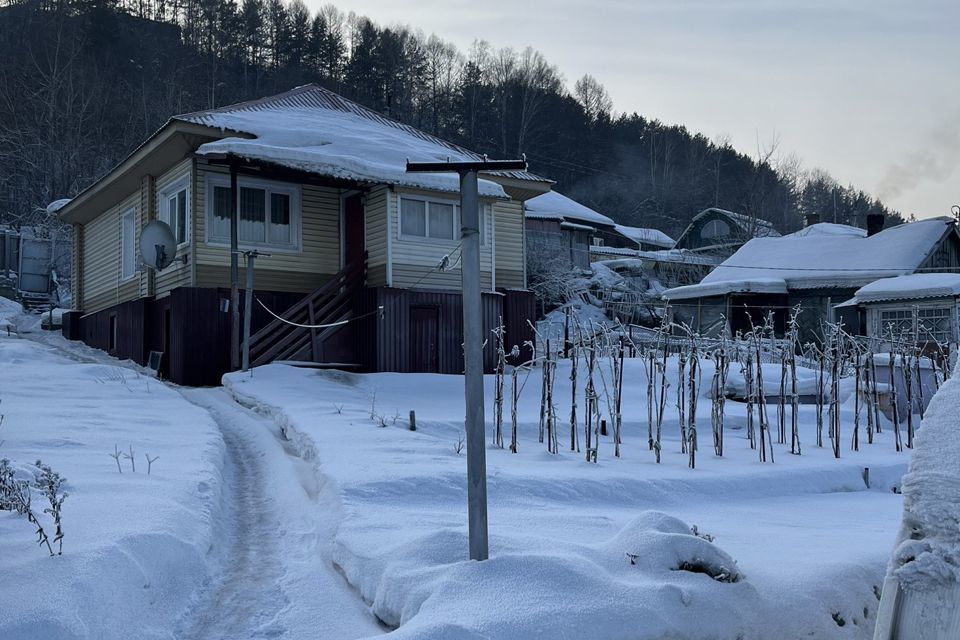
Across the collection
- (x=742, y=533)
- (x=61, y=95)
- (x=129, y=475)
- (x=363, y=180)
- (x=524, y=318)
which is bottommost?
(x=742, y=533)

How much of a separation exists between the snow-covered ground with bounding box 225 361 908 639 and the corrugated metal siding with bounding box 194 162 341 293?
222 inches

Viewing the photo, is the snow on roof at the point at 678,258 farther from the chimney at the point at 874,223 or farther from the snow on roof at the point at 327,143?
the snow on roof at the point at 327,143

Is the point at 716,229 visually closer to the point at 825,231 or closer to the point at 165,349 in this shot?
the point at 825,231

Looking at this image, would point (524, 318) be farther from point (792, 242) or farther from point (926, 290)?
point (792, 242)

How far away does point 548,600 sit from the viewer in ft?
13.2

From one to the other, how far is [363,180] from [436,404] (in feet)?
16.1

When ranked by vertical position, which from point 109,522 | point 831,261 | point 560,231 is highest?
point 560,231

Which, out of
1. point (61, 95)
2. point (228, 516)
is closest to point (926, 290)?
point (228, 516)

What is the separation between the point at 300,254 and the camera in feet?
58.0

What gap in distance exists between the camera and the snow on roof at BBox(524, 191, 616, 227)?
145 feet

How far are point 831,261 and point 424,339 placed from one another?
68.9 feet

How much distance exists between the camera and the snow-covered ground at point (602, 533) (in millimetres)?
4094

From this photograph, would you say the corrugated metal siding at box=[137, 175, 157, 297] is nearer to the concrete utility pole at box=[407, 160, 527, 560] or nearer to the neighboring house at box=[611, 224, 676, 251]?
the concrete utility pole at box=[407, 160, 527, 560]

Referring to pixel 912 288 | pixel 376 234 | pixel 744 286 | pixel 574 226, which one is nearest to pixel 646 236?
pixel 574 226
